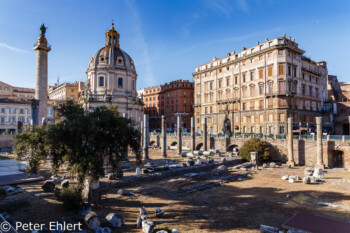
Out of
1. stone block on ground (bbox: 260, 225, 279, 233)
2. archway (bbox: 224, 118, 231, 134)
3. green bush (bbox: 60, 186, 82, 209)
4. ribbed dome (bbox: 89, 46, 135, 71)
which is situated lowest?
stone block on ground (bbox: 260, 225, 279, 233)

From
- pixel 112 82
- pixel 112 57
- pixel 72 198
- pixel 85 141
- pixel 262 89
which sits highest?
pixel 112 57

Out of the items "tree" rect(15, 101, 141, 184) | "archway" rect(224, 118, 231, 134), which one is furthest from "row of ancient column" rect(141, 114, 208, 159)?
"tree" rect(15, 101, 141, 184)

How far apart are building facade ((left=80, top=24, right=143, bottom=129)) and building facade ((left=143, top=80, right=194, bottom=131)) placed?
574 inches

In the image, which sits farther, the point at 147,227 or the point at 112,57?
the point at 112,57

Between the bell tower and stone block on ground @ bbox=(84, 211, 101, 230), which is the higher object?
the bell tower

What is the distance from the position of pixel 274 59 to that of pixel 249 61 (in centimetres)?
550

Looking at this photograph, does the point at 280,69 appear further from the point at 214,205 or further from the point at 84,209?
the point at 84,209

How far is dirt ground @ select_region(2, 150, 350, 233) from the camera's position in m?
11.0

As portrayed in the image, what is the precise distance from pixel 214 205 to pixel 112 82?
1818 inches

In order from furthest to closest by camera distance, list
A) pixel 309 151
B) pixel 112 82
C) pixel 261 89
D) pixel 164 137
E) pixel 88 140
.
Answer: pixel 112 82 < pixel 261 89 < pixel 164 137 < pixel 309 151 < pixel 88 140

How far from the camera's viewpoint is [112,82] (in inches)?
2133

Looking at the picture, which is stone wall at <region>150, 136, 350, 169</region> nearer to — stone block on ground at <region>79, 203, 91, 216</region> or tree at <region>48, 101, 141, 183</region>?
tree at <region>48, 101, 141, 183</region>

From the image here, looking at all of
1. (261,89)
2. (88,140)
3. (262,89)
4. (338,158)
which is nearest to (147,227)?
(88,140)

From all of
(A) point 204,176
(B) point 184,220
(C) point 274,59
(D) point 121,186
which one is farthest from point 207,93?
(B) point 184,220
